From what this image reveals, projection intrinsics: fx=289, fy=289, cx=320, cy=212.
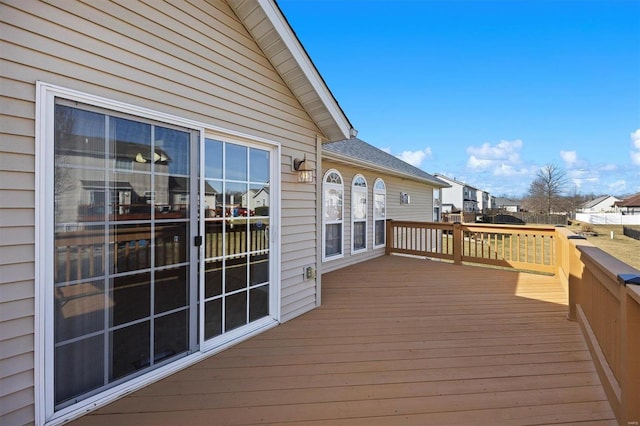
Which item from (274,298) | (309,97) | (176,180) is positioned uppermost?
(309,97)

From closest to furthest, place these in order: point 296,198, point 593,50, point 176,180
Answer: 1. point 176,180
2. point 296,198
3. point 593,50

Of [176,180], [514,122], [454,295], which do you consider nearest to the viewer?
[176,180]

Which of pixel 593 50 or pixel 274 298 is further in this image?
pixel 593 50

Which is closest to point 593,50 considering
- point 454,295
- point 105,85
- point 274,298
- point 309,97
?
point 454,295

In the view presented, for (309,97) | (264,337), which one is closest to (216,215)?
(264,337)

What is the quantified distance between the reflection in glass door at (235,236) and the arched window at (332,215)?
2.63 metres

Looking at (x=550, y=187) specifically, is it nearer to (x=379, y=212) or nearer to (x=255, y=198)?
(x=379, y=212)

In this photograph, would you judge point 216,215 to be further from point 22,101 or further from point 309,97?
point 309,97

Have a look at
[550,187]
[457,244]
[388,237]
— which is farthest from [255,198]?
[550,187]

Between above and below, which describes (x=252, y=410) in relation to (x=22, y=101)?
below

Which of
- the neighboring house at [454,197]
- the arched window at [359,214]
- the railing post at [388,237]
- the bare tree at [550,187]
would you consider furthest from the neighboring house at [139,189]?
the bare tree at [550,187]

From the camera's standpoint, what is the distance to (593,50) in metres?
10.7

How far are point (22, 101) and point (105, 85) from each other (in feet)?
1.52

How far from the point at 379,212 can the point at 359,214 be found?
980mm
